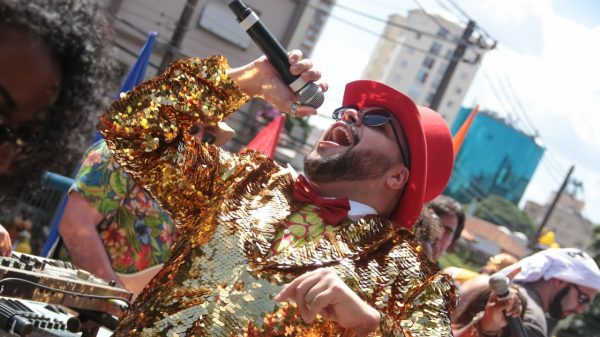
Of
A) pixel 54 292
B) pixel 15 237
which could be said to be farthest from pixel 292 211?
pixel 15 237

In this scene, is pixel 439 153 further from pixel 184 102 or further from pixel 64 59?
pixel 64 59

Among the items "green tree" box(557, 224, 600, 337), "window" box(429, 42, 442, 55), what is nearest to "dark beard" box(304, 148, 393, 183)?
"green tree" box(557, 224, 600, 337)

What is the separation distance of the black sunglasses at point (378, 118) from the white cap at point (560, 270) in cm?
190

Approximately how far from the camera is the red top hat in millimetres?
2498

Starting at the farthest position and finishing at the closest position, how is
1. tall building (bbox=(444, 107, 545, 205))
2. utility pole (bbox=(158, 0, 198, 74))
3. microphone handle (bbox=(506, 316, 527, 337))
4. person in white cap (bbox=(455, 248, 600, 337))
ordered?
tall building (bbox=(444, 107, 545, 205)) < utility pole (bbox=(158, 0, 198, 74)) < person in white cap (bbox=(455, 248, 600, 337)) < microphone handle (bbox=(506, 316, 527, 337))

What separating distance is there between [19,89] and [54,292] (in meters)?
0.80

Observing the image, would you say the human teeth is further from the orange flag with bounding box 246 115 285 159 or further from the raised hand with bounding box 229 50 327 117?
the orange flag with bounding box 246 115 285 159

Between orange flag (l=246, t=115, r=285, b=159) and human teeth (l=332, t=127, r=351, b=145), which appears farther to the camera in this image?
orange flag (l=246, t=115, r=285, b=159)

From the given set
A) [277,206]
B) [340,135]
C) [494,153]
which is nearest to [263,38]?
[340,135]

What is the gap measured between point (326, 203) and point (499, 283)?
1.11 metres

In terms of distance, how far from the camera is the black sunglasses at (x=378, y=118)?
8.20 ft

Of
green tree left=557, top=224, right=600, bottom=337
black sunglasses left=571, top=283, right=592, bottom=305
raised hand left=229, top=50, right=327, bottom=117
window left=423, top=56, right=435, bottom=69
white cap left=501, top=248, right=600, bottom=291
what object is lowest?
green tree left=557, top=224, right=600, bottom=337

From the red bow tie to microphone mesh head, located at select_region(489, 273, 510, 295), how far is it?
102cm

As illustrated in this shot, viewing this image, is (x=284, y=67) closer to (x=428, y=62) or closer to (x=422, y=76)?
(x=422, y=76)
